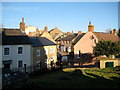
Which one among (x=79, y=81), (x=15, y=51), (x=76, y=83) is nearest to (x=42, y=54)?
(x=15, y=51)

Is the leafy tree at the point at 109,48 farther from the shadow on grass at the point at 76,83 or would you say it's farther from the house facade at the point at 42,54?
the shadow on grass at the point at 76,83

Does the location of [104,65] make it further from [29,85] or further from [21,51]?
[29,85]

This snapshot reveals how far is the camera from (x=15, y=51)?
25609 mm

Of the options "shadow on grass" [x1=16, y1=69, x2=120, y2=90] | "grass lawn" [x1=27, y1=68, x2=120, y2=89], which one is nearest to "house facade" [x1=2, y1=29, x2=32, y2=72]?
"grass lawn" [x1=27, y1=68, x2=120, y2=89]

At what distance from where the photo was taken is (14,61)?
83.7ft

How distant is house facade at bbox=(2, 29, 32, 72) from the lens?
24.7 m

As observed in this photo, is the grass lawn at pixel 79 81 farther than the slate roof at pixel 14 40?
No

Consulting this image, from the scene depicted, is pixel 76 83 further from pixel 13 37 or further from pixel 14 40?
pixel 13 37

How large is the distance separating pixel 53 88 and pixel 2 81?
3.50 m

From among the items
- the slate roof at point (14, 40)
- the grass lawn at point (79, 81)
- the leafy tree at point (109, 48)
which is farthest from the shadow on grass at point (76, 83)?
the leafy tree at point (109, 48)

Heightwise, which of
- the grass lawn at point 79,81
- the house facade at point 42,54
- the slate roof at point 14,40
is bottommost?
the grass lawn at point 79,81

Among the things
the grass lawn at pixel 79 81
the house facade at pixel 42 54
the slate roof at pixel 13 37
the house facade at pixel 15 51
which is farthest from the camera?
the house facade at pixel 42 54

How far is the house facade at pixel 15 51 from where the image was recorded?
24728mm

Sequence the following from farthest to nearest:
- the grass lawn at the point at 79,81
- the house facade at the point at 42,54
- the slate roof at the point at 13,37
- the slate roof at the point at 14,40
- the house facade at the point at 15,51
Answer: the house facade at the point at 42,54 → the slate roof at the point at 13,37 → the slate roof at the point at 14,40 → the house facade at the point at 15,51 → the grass lawn at the point at 79,81
